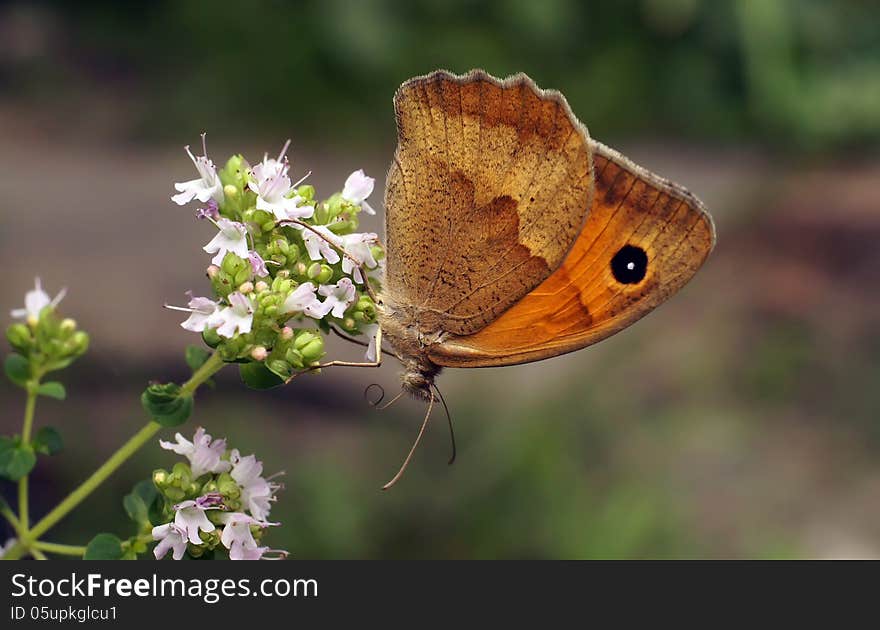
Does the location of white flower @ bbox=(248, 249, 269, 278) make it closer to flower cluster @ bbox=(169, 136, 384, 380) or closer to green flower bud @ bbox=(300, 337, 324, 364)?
flower cluster @ bbox=(169, 136, 384, 380)

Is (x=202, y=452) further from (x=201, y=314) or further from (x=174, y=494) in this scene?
(x=201, y=314)

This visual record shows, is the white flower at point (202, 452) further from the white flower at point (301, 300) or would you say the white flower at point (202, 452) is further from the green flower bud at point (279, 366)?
the white flower at point (301, 300)

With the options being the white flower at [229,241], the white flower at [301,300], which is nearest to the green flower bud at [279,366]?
the white flower at [301,300]

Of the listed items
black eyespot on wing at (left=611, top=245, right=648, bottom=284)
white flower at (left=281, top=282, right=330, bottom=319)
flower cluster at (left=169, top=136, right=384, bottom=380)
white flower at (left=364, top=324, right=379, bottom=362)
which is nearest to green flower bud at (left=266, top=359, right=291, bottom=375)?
flower cluster at (left=169, top=136, right=384, bottom=380)

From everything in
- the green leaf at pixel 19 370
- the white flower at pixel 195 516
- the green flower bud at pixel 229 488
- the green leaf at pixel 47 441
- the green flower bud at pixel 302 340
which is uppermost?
the green leaf at pixel 19 370

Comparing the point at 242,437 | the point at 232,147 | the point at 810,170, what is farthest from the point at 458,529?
the point at 810,170

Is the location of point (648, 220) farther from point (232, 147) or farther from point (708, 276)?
point (232, 147)

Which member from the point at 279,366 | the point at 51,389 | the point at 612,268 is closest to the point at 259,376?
the point at 279,366
